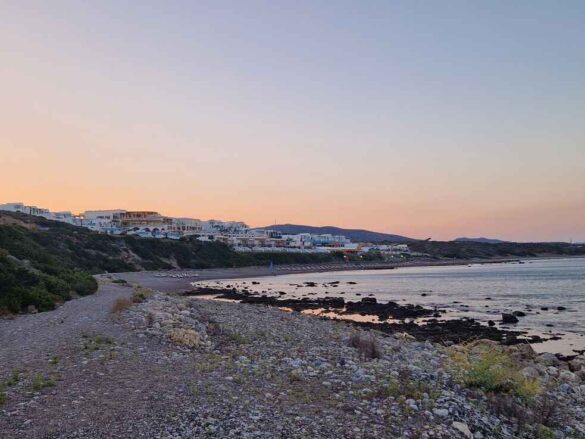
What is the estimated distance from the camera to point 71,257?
70750 millimetres

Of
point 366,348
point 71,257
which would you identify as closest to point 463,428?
point 366,348

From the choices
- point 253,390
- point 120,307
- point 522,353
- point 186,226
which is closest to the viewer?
point 253,390

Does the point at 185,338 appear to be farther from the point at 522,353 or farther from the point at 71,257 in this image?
the point at 71,257

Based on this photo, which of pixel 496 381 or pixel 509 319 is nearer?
pixel 496 381

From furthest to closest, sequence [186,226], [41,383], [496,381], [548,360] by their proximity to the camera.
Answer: [186,226] → [548,360] → [496,381] → [41,383]

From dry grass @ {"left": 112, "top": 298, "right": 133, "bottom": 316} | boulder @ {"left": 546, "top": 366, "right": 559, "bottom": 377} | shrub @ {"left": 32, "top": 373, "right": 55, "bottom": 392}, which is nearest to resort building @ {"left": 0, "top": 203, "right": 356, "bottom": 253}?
dry grass @ {"left": 112, "top": 298, "right": 133, "bottom": 316}

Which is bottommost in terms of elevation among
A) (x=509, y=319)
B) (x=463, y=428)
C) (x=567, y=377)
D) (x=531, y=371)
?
(x=509, y=319)

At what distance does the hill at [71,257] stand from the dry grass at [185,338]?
29.1 feet

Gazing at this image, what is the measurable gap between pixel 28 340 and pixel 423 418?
11.7 metres

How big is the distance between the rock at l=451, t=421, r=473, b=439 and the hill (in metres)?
18.1

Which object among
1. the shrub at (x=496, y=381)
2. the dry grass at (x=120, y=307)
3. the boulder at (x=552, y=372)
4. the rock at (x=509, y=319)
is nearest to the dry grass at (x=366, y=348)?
the shrub at (x=496, y=381)

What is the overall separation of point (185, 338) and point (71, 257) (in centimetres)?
6210

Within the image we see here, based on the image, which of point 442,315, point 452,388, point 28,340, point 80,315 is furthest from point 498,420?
point 442,315

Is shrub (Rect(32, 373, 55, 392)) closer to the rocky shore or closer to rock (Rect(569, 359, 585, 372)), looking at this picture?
the rocky shore
